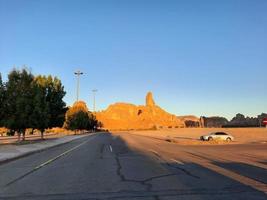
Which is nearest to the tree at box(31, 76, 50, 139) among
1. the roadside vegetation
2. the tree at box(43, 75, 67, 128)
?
the roadside vegetation

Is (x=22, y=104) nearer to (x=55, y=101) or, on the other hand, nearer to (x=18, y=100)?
(x=18, y=100)

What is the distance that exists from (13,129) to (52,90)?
1102 centimetres

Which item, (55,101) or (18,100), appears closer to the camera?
(18,100)

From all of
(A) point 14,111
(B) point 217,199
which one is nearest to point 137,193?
(B) point 217,199

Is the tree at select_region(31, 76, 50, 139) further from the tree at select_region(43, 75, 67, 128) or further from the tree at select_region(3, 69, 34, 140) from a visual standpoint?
the tree at select_region(43, 75, 67, 128)

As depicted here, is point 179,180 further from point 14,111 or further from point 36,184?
point 14,111

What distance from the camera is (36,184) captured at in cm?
1395

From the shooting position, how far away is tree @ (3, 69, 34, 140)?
42719 millimetres

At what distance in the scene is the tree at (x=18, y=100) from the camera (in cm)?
4272

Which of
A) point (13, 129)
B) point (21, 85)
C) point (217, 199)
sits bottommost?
point (217, 199)

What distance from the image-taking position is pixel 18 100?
141ft

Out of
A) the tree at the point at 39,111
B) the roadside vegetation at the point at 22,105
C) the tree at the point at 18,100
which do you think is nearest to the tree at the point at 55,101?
the roadside vegetation at the point at 22,105

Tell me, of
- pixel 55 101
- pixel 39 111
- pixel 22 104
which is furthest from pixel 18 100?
pixel 55 101

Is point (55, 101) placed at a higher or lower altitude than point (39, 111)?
higher
